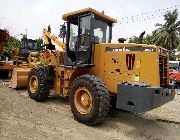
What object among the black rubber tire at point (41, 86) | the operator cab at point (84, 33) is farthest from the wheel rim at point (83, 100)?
the black rubber tire at point (41, 86)

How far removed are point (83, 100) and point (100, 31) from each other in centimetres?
232

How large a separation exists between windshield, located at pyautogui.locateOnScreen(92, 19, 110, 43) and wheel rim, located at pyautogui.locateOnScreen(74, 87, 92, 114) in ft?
5.48

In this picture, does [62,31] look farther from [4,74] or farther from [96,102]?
[4,74]

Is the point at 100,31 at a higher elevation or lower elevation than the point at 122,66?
higher

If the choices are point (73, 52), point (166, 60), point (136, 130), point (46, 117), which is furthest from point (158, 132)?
point (73, 52)

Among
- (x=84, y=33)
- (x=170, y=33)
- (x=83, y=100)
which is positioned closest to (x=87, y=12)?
(x=84, y=33)

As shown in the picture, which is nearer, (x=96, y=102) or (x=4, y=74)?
(x=96, y=102)

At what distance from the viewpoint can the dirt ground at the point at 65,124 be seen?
18.8ft

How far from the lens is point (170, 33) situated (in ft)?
148

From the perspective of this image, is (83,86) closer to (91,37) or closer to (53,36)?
(91,37)

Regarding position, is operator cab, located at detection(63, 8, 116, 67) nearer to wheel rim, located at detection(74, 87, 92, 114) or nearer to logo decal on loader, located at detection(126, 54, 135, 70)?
wheel rim, located at detection(74, 87, 92, 114)

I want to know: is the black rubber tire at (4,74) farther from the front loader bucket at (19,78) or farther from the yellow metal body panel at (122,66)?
the yellow metal body panel at (122,66)

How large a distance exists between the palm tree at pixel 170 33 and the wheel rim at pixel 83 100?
3984 cm

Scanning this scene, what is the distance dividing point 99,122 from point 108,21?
3445 mm
